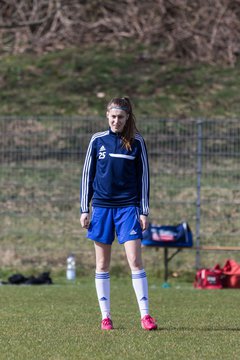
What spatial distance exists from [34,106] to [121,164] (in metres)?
15.4

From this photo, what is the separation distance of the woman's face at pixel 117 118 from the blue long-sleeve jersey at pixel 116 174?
81 millimetres

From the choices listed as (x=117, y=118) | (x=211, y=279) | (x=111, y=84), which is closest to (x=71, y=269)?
(x=211, y=279)

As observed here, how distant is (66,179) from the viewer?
18.3 meters

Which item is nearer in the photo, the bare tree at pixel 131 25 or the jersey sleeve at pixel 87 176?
the jersey sleeve at pixel 87 176

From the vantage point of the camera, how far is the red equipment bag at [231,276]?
14930 millimetres

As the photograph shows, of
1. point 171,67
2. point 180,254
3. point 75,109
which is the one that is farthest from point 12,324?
point 171,67

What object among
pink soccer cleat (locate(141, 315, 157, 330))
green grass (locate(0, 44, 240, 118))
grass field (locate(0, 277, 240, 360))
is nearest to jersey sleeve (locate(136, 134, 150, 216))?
pink soccer cleat (locate(141, 315, 157, 330))

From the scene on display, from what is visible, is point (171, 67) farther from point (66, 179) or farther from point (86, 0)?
point (66, 179)

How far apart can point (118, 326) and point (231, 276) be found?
6.04 m

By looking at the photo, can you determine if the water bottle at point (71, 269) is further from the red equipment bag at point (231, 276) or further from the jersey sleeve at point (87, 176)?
the jersey sleeve at point (87, 176)

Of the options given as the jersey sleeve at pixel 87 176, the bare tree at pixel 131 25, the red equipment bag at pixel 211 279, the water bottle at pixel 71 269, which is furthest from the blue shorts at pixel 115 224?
the bare tree at pixel 131 25

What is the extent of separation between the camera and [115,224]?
8938mm

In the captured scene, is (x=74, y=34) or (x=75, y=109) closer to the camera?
(x=75, y=109)

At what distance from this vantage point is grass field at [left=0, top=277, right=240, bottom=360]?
24.6ft
